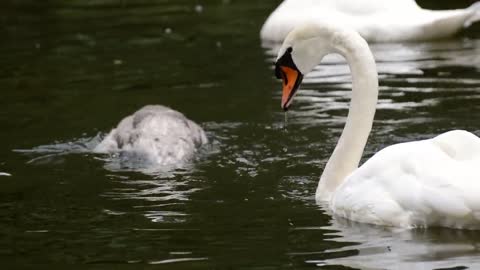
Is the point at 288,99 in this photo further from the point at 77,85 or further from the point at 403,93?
the point at 77,85

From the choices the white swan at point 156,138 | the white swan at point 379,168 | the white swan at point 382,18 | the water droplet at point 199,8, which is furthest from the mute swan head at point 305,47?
the water droplet at point 199,8

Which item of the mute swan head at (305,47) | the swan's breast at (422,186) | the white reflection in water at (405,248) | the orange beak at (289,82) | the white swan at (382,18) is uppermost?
the white swan at (382,18)

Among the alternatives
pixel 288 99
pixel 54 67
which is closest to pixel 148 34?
pixel 54 67

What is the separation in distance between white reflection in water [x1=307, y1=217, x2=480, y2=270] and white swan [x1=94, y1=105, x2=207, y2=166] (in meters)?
3.02

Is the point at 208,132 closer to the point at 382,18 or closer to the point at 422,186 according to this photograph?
the point at 422,186

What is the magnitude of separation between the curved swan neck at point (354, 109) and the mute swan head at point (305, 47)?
0.11ft

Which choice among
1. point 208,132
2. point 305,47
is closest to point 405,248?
point 305,47

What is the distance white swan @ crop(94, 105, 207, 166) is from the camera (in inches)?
446

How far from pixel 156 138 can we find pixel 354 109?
108 inches

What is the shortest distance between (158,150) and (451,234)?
151 inches

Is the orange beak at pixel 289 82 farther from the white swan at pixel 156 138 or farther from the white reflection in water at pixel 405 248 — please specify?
the white swan at pixel 156 138

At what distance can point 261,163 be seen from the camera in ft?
35.4

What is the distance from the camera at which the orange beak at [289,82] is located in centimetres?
948

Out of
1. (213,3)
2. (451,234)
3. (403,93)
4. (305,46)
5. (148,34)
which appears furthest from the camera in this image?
(213,3)
